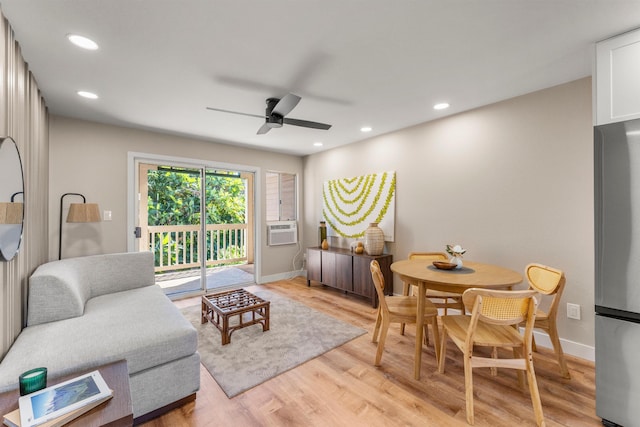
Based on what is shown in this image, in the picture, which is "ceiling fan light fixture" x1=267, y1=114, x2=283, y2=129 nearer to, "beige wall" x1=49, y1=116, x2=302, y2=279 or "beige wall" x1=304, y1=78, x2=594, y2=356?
"beige wall" x1=304, y1=78, x2=594, y2=356

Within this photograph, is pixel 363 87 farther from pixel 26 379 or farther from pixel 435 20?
pixel 26 379

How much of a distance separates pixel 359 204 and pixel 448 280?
7.94 ft

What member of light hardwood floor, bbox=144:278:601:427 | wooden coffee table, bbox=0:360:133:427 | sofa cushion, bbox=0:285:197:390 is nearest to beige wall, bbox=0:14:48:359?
sofa cushion, bbox=0:285:197:390

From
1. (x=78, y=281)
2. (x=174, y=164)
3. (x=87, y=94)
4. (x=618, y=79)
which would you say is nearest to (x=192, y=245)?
(x=174, y=164)

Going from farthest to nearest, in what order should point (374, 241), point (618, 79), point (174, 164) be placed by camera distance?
point (174, 164) → point (374, 241) → point (618, 79)

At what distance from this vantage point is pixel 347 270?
13.1ft

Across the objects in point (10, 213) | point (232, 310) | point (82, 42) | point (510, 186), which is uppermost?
point (82, 42)

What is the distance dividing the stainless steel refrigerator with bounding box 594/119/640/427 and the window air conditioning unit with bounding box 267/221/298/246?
13.9ft

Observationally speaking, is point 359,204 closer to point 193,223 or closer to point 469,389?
point 469,389

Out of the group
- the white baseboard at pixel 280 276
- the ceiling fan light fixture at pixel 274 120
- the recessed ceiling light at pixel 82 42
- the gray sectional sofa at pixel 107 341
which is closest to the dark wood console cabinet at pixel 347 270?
the white baseboard at pixel 280 276

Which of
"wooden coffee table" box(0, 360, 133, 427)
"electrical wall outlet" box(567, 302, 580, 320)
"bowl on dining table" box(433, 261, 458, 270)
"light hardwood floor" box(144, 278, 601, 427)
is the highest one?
"bowl on dining table" box(433, 261, 458, 270)

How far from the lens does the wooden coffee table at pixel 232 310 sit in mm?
2609

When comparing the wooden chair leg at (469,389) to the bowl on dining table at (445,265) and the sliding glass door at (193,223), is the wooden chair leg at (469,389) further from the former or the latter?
the sliding glass door at (193,223)

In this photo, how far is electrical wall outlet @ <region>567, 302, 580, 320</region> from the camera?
2363 mm
